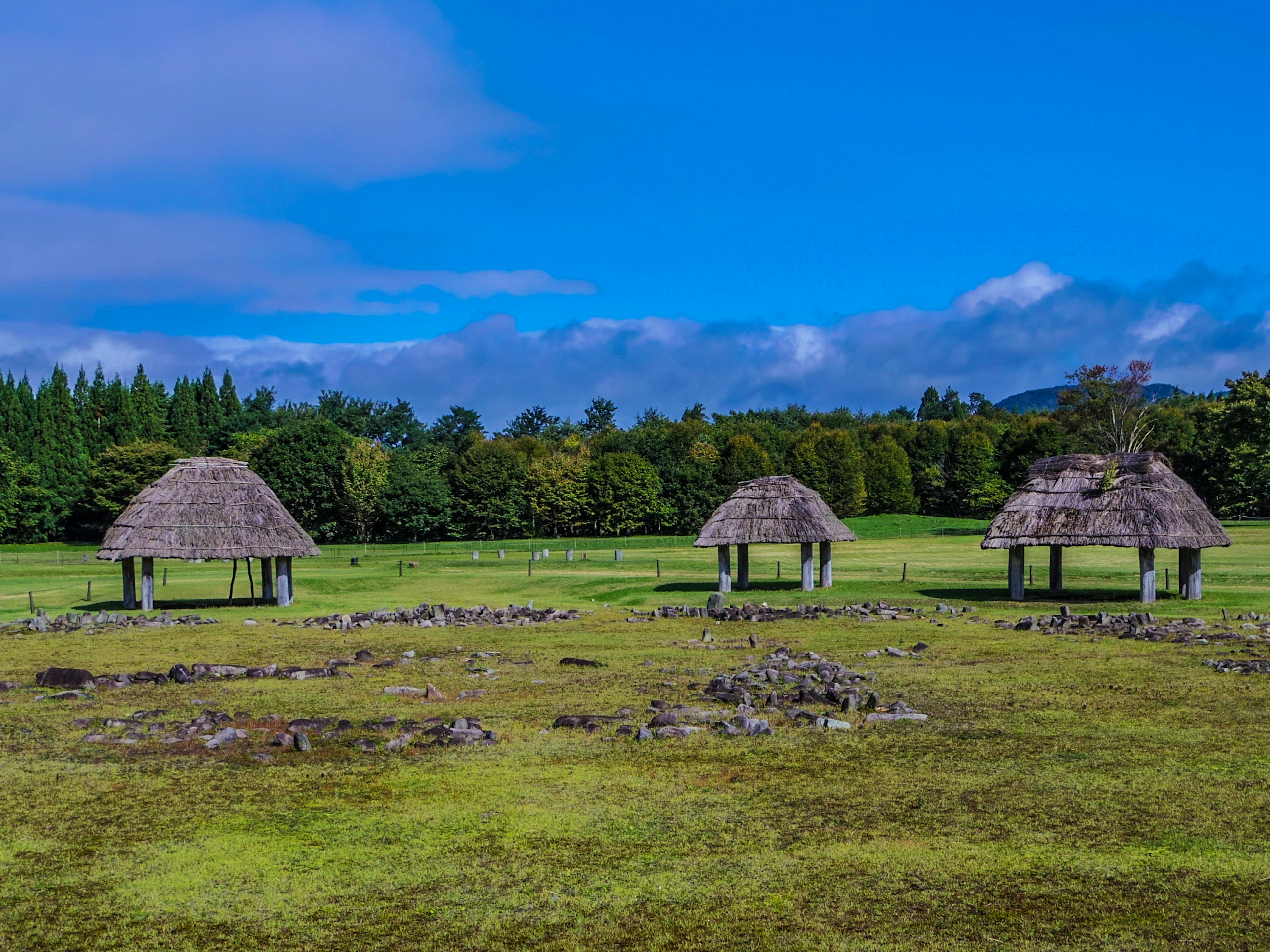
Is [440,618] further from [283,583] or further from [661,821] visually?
[661,821]

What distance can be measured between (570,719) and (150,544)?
2140cm

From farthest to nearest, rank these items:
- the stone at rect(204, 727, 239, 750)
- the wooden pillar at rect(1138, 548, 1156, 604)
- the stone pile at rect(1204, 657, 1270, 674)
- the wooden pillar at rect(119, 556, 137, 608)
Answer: the wooden pillar at rect(119, 556, 137, 608) → the wooden pillar at rect(1138, 548, 1156, 604) → the stone pile at rect(1204, 657, 1270, 674) → the stone at rect(204, 727, 239, 750)

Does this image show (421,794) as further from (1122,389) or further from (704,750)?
(1122,389)

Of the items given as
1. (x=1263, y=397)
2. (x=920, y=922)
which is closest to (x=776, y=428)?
(x=1263, y=397)

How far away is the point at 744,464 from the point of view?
3376 inches

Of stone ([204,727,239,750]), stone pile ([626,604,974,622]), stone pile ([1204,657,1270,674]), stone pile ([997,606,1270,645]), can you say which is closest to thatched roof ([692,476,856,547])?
stone pile ([626,604,974,622])

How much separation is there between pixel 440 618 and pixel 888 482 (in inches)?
2596

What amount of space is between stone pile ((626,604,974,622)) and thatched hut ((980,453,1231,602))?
2.96 m

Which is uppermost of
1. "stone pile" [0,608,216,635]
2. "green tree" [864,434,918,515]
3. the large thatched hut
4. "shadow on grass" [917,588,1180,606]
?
"green tree" [864,434,918,515]

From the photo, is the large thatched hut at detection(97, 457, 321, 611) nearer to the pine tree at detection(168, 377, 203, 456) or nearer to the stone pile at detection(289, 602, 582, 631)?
the stone pile at detection(289, 602, 582, 631)

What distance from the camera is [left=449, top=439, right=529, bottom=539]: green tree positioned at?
8150 cm

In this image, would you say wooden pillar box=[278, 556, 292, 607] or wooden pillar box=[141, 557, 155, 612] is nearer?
wooden pillar box=[141, 557, 155, 612]

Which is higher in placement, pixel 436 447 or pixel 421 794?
pixel 436 447

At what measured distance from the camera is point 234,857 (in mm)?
9281
